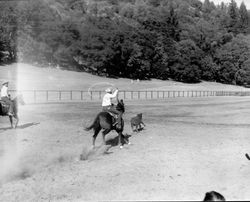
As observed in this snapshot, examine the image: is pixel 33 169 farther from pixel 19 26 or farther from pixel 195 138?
pixel 19 26

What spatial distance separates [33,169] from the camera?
15.0 m

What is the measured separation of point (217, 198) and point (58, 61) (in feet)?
275

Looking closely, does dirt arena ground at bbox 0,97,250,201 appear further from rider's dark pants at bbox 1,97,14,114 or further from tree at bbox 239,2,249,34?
tree at bbox 239,2,249,34

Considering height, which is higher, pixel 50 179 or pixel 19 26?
pixel 19 26

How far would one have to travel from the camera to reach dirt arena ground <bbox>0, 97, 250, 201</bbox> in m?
11.8

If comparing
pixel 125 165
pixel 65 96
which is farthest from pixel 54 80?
pixel 125 165

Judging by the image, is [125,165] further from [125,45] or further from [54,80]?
[125,45]

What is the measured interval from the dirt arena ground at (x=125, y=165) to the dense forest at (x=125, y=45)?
6309cm

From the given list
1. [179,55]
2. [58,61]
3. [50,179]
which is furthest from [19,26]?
[50,179]

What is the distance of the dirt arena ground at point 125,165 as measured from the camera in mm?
11820

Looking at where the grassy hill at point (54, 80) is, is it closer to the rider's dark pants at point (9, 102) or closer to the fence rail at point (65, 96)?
the fence rail at point (65, 96)

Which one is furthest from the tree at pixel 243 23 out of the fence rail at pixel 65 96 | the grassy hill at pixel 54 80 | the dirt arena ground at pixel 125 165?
the dirt arena ground at pixel 125 165

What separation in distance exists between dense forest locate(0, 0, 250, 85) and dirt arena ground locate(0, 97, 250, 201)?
207ft

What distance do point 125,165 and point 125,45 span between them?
8310 cm
